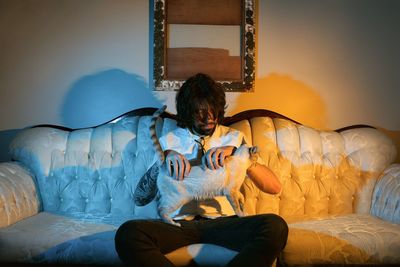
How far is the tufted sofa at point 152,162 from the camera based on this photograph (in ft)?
5.84

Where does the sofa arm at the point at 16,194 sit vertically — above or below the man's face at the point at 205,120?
below

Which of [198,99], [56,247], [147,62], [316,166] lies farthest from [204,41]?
[56,247]

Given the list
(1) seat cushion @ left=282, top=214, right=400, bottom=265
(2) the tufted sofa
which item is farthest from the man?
(2) the tufted sofa

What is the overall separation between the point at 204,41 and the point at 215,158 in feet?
3.57

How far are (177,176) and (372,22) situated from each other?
1787 millimetres

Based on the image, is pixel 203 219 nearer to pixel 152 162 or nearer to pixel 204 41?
pixel 152 162

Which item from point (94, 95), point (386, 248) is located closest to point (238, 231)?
point (386, 248)

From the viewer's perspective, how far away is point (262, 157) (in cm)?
202

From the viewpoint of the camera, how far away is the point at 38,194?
6.46 ft

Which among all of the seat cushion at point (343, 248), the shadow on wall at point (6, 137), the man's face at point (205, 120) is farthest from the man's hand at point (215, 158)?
the shadow on wall at point (6, 137)

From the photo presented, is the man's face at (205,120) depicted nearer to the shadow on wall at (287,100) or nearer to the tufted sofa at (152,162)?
the tufted sofa at (152,162)

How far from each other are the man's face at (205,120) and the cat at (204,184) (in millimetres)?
175

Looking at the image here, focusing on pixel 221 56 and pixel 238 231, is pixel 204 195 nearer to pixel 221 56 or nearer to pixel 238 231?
pixel 238 231

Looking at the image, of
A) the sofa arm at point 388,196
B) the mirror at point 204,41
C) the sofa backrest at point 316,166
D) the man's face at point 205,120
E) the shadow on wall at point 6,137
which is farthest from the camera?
the shadow on wall at point 6,137
